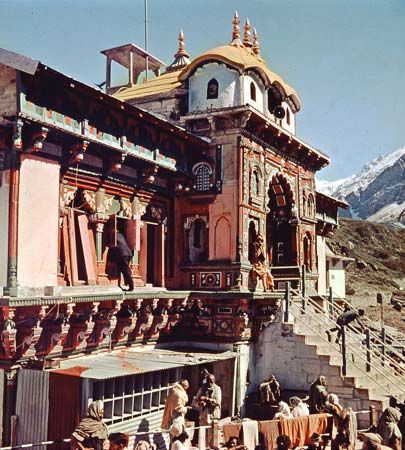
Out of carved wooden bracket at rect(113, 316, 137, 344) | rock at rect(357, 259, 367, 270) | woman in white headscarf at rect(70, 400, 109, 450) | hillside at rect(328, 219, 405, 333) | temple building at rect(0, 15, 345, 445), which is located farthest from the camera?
rock at rect(357, 259, 367, 270)

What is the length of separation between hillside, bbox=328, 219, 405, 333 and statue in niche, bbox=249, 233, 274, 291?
2482 cm

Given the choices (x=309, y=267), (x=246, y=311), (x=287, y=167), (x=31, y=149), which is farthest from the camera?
(x=309, y=267)

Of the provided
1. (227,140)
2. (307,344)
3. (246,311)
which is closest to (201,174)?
(227,140)

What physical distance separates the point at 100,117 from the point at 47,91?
166cm

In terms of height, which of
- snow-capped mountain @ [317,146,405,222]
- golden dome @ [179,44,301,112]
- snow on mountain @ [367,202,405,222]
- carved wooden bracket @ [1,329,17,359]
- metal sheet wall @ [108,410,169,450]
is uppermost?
snow-capped mountain @ [317,146,405,222]

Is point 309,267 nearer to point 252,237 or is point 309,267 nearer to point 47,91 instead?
point 252,237

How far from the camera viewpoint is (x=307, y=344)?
51.3 feet

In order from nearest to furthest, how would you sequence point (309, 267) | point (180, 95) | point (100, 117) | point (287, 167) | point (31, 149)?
point (31, 149) < point (100, 117) < point (180, 95) < point (287, 167) < point (309, 267)

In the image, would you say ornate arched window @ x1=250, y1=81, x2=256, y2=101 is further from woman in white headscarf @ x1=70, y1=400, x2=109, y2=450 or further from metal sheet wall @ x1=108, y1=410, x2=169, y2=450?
woman in white headscarf @ x1=70, y1=400, x2=109, y2=450

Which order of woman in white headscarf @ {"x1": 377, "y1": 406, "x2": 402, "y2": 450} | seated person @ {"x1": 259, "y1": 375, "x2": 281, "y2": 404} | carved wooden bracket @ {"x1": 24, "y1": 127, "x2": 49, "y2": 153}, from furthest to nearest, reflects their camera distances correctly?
seated person @ {"x1": 259, "y1": 375, "x2": 281, "y2": 404}
carved wooden bracket @ {"x1": 24, "y1": 127, "x2": 49, "y2": 153}
woman in white headscarf @ {"x1": 377, "y1": 406, "x2": 402, "y2": 450}

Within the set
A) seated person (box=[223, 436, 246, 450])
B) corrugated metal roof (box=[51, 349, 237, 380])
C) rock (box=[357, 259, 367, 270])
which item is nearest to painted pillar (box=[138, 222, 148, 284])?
corrugated metal roof (box=[51, 349, 237, 380])

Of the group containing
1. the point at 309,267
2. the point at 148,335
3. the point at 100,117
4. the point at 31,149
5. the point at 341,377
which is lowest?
the point at 341,377

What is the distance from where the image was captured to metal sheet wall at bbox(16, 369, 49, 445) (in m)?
10.5

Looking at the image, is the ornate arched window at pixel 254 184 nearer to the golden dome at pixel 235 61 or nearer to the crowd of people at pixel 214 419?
the golden dome at pixel 235 61
